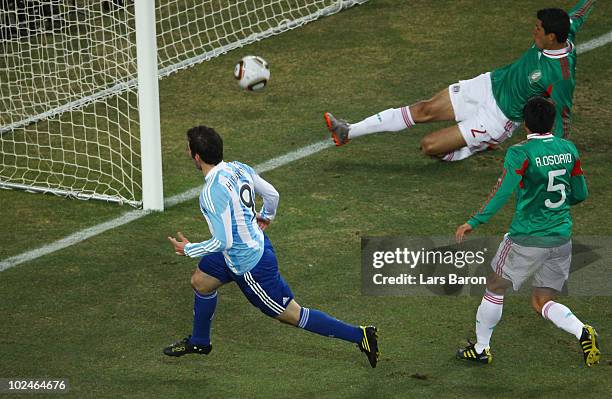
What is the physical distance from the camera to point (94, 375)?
23.6 ft

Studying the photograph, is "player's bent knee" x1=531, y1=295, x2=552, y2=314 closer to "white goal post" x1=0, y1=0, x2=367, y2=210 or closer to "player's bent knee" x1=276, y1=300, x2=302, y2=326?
"player's bent knee" x1=276, y1=300, x2=302, y2=326

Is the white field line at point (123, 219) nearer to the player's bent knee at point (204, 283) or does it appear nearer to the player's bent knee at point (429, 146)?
the player's bent knee at point (429, 146)

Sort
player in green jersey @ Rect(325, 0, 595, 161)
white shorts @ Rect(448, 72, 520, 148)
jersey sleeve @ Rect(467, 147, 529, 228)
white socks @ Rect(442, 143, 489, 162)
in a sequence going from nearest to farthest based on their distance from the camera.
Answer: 1. jersey sleeve @ Rect(467, 147, 529, 228)
2. player in green jersey @ Rect(325, 0, 595, 161)
3. white shorts @ Rect(448, 72, 520, 148)
4. white socks @ Rect(442, 143, 489, 162)

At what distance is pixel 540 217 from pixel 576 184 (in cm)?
30

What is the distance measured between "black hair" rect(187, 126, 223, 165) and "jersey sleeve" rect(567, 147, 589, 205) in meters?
2.06

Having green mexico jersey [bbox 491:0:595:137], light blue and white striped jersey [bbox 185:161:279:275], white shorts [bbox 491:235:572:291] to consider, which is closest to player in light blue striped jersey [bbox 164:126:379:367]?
light blue and white striped jersey [bbox 185:161:279:275]

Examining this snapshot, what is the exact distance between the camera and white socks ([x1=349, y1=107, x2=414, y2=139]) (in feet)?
34.1

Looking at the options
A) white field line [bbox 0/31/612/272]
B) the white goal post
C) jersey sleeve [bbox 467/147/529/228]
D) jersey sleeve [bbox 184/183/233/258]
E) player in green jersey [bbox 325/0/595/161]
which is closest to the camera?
jersey sleeve [bbox 184/183/233/258]

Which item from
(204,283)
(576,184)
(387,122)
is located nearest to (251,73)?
(387,122)

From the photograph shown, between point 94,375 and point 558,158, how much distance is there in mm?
3024

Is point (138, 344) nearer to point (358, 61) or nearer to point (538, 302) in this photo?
point (538, 302)

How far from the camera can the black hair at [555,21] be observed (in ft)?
29.5

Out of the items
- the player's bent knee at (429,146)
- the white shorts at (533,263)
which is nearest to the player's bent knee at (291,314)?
the white shorts at (533,263)

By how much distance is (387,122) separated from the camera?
10422 millimetres
